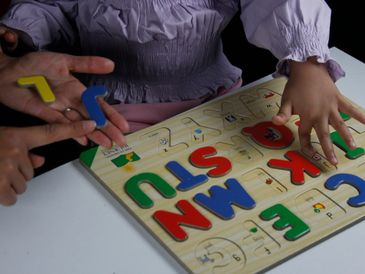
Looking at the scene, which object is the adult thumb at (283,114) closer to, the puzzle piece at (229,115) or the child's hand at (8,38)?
the puzzle piece at (229,115)

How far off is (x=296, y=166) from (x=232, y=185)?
9cm

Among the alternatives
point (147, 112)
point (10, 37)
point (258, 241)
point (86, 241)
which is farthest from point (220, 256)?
point (10, 37)

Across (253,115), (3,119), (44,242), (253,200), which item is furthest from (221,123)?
(3,119)

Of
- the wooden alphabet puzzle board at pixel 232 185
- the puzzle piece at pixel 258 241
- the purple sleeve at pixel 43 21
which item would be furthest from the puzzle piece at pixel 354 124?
the purple sleeve at pixel 43 21

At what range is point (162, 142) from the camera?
75 cm

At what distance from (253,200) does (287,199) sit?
0.04 meters

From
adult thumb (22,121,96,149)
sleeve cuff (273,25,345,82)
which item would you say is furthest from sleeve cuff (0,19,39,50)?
sleeve cuff (273,25,345,82)

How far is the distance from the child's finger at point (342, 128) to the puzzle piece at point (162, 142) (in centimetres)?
19

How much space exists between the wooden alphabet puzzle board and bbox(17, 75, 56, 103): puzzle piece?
8 cm

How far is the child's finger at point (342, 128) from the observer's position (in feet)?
2.41

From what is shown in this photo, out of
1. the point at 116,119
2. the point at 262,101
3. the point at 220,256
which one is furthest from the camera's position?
the point at 262,101

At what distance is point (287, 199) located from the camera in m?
0.67

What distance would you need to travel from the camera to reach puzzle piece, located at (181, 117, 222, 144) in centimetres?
76

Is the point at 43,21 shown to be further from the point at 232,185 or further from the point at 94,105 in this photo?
the point at 232,185
